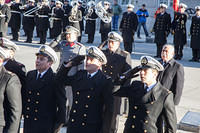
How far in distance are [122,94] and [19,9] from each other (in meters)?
16.0

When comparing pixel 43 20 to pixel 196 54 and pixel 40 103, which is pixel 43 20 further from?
pixel 40 103

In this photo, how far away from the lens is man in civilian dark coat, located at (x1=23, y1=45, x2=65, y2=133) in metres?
5.03

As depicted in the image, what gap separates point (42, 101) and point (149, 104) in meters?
1.28

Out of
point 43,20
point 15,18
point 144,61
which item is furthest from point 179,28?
point 144,61

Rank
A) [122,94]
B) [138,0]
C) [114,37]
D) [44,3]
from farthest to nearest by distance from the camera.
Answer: [138,0]
[44,3]
[114,37]
[122,94]

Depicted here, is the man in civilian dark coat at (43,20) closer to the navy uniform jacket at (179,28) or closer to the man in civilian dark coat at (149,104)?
the navy uniform jacket at (179,28)

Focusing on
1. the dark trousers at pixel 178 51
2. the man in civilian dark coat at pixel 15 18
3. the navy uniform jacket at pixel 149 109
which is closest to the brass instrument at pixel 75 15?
the man in civilian dark coat at pixel 15 18

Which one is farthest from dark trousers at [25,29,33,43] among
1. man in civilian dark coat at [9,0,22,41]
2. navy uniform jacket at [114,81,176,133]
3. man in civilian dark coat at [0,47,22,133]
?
navy uniform jacket at [114,81,176,133]

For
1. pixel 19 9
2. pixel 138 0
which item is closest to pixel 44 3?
pixel 19 9

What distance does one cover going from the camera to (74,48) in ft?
25.8

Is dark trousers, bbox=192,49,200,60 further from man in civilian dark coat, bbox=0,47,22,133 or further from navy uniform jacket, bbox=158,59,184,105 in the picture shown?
man in civilian dark coat, bbox=0,47,22,133

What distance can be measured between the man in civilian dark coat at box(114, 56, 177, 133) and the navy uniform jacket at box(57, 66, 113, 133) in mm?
275

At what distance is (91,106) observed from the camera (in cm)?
492

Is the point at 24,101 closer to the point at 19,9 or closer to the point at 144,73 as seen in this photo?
the point at 144,73
